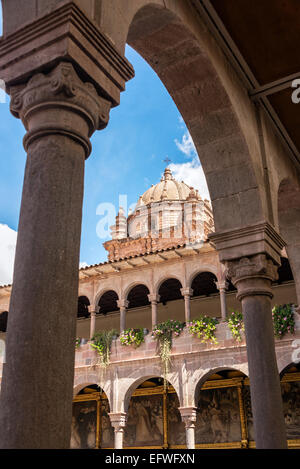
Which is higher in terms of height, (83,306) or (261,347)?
(83,306)

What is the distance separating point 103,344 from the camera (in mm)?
15750

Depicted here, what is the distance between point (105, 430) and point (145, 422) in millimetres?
1640

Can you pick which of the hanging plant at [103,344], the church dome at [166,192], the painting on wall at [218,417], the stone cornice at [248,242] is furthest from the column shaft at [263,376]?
the church dome at [166,192]

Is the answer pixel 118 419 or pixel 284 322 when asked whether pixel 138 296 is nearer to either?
pixel 118 419

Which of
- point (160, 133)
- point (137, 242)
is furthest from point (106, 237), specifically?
point (160, 133)

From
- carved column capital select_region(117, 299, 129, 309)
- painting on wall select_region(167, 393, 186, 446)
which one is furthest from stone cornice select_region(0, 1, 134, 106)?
painting on wall select_region(167, 393, 186, 446)

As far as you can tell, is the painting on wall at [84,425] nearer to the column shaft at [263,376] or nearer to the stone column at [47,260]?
the column shaft at [263,376]

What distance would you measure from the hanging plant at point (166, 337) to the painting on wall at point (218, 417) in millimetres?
2072

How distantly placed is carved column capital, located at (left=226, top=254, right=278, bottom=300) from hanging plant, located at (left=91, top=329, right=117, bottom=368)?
10751 mm

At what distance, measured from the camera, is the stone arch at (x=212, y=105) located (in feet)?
15.5

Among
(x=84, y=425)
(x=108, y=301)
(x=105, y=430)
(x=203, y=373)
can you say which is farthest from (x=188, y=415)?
(x=108, y=301)

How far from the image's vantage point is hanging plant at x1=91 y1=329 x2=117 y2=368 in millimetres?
15539

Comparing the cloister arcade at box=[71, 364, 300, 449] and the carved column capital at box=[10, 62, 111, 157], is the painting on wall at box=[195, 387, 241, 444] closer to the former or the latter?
the cloister arcade at box=[71, 364, 300, 449]

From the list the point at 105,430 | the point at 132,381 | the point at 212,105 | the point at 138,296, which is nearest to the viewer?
the point at 212,105
